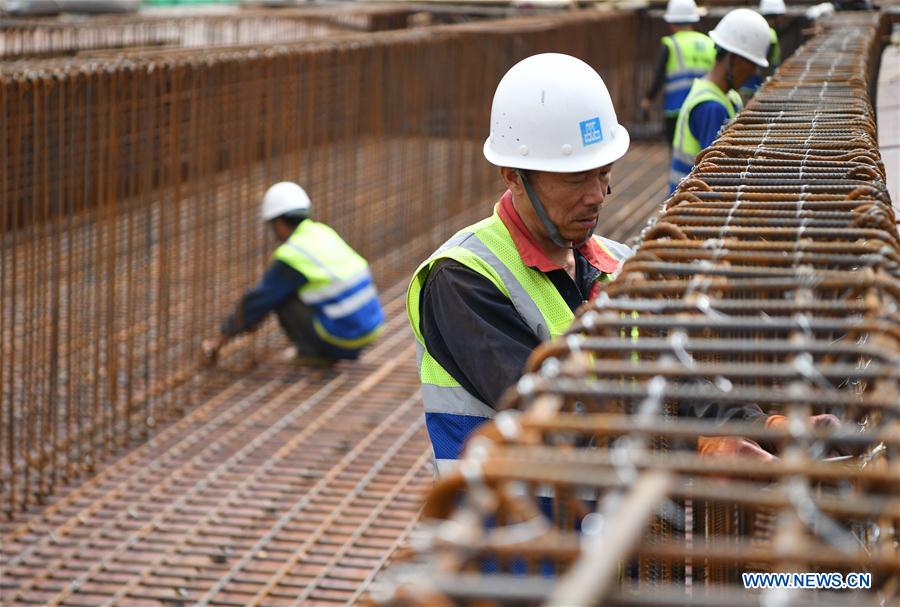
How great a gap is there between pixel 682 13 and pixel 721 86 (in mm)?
4895

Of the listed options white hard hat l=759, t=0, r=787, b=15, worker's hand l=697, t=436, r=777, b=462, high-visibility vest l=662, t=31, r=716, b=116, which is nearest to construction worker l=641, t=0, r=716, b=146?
high-visibility vest l=662, t=31, r=716, b=116

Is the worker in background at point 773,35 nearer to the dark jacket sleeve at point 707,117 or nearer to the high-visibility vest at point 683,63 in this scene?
the high-visibility vest at point 683,63

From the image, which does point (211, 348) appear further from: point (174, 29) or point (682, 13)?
point (174, 29)

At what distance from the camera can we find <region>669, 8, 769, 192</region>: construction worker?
694 cm

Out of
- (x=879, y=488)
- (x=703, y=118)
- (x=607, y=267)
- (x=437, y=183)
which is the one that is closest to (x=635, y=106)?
(x=437, y=183)

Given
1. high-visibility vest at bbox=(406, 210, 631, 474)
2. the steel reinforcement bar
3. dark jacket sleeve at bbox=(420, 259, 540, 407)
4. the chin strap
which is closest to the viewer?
dark jacket sleeve at bbox=(420, 259, 540, 407)

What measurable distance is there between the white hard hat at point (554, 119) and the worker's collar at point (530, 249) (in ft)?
0.39

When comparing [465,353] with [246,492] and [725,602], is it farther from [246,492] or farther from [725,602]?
[246,492]

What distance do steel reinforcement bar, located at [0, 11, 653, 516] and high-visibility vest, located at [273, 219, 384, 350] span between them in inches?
18.0

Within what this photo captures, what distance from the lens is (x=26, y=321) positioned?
6551 mm

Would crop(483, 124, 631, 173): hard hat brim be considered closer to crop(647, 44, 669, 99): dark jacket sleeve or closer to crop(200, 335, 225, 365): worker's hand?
crop(200, 335, 225, 365): worker's hand

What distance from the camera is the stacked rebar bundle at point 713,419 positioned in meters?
1.32

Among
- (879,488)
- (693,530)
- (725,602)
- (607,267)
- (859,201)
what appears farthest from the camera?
(607,267)

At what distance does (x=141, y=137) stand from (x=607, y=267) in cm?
441
